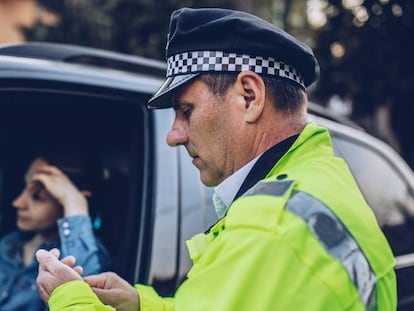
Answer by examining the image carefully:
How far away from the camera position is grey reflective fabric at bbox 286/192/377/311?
4.65ft

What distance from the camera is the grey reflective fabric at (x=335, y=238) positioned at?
4.65ft

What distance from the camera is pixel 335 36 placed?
11281mm

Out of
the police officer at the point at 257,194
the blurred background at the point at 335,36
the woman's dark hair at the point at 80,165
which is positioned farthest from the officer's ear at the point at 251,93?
the blurred background at the point at 335,36

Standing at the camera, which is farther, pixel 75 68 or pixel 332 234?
pixel 75 68

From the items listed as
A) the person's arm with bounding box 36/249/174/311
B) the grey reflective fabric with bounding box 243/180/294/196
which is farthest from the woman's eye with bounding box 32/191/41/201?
the grey reflective fabric with bounding box 243/180/294/196

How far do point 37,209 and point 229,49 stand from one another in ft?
5.11

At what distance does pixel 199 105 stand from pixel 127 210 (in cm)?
117

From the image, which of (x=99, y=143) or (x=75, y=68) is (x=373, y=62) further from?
(x=75, y=68)

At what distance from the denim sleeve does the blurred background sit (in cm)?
591

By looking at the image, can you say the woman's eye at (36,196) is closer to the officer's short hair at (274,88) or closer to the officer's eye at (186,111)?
the officer's eye at (186,111)

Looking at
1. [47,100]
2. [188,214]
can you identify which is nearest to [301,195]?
[188,214]

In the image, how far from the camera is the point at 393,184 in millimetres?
3912

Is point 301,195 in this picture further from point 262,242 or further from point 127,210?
point 127,210

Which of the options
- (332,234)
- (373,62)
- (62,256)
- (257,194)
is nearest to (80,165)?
(62,256)
